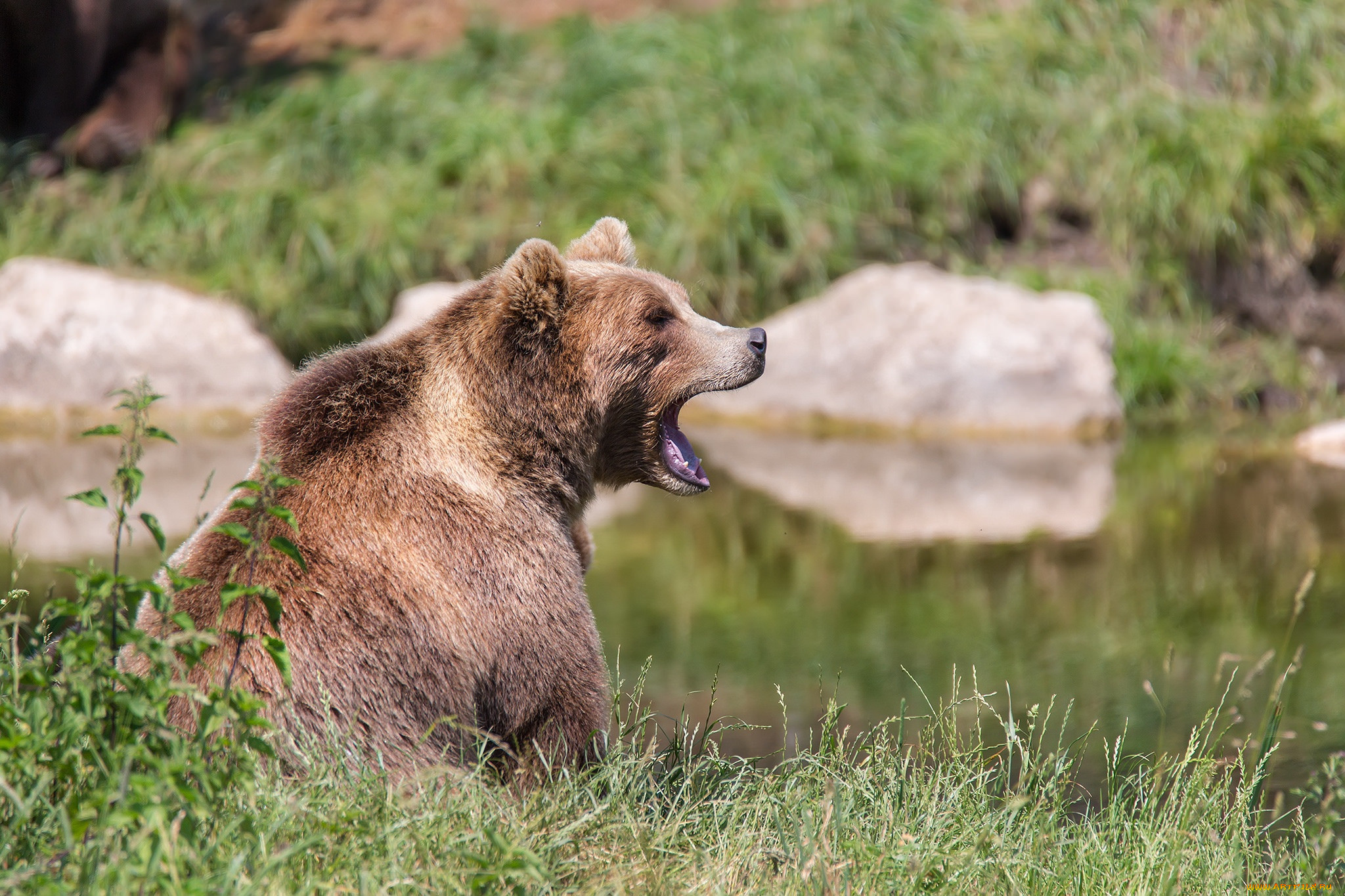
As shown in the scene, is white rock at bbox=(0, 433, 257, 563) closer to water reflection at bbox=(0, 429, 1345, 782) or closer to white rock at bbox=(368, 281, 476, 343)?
water reflection at bbox=(0, 429, 1345, 782)

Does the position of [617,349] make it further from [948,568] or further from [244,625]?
[948,568]

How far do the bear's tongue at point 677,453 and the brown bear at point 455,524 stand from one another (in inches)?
7.0

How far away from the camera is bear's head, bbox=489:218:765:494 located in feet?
11.3

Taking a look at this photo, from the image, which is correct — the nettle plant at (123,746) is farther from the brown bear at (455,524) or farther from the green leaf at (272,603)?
the brown bear at (455,524)

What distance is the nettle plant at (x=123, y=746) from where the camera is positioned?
7.43ft

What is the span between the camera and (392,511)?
3133mm

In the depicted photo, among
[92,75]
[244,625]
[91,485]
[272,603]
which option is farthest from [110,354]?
[272,603]

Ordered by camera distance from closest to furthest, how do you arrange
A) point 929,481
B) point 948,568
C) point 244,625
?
point 244,625
point 948,568
point 929,481

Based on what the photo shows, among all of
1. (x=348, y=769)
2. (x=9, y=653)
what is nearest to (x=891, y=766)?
(x=348, y=769)

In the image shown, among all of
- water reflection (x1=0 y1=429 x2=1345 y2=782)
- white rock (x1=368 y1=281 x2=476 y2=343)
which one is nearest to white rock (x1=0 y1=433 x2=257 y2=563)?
water reflection (x1=0 y1=429 x2=1345 y2=782)

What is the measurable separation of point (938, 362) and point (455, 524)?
7.30m

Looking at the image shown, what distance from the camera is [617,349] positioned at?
3.58m

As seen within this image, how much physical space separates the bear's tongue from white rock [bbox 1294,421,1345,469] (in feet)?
22.5

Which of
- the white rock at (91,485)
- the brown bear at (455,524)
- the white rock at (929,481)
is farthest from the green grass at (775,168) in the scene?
the brown bear at (455,524)
